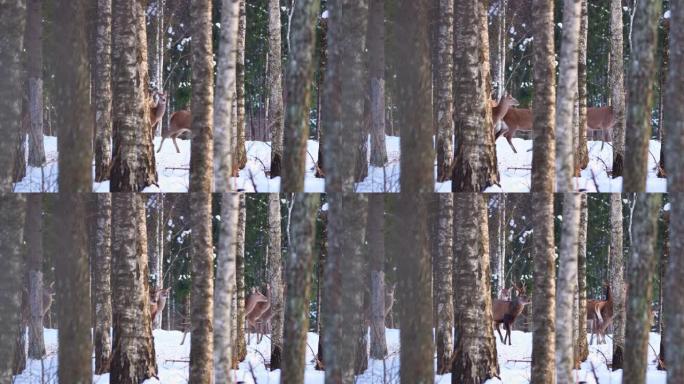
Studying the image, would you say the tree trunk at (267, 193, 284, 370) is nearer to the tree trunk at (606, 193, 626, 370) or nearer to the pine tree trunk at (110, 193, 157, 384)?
the pine tree trunk at (110, 193, 157, 384)

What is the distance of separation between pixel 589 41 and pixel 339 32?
17.1 ft

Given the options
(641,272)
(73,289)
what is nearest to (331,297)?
(73,289)

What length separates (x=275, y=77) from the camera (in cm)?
1043

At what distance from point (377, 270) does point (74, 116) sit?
2.73 metres

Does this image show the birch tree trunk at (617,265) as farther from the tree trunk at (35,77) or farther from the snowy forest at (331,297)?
the tree trunk at (35,77)

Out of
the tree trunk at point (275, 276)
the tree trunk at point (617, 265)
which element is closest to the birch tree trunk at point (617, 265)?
the tree trunk at point (617, 265)

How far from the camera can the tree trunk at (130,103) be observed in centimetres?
899

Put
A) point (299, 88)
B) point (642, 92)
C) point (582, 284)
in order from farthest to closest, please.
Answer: point (582, 284) → point (642, 92) → point (299, 88)

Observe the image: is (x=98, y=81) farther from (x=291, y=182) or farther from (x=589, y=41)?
(x=589, y=41)

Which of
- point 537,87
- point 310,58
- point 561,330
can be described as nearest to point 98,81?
point 310,58

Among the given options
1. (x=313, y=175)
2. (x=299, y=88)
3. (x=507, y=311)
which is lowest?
(x=507, y=311)

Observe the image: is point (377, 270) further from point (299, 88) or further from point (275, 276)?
point (299, 88)

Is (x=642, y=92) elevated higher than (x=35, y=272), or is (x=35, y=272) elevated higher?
(x=642, y=92)

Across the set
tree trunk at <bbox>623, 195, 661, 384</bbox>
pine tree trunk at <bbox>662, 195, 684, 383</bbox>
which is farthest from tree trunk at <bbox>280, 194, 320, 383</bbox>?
pine tree trunk at <bbox>662, 195, 684, 383</bbox>
